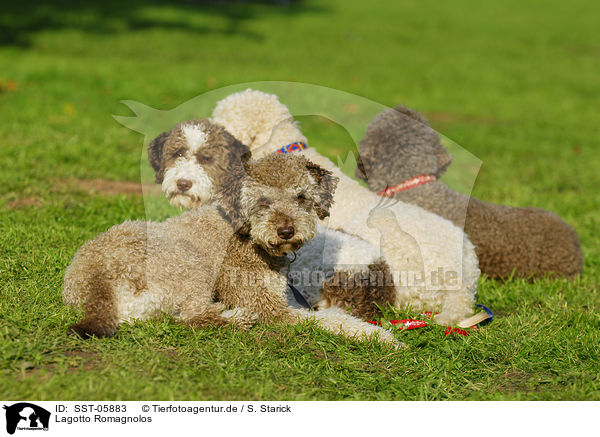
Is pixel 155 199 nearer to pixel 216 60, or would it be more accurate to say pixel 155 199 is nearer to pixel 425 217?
pixel 425 217

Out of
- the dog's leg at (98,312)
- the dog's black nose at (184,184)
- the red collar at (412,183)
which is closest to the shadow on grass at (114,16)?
the red collar at (412,183)

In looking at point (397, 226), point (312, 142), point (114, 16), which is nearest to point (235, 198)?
point (397, 226)

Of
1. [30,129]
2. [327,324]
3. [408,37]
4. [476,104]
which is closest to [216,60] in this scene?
[476,104]

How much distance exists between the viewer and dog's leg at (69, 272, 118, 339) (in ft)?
14.3

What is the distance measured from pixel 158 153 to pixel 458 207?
11.7 feet

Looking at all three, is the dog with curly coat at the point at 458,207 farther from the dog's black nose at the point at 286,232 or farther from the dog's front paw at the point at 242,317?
the dog's black nose at the point at 286,232

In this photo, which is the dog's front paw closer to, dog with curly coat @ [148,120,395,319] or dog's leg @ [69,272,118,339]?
dog with curly coat @ [148,120,395,319]

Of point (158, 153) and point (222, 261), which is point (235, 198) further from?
point (158, 153)

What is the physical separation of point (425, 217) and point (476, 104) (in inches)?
505

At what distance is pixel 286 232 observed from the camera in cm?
435

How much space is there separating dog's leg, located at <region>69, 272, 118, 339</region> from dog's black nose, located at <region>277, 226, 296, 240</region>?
4.34ft

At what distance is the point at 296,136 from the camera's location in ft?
21.5
